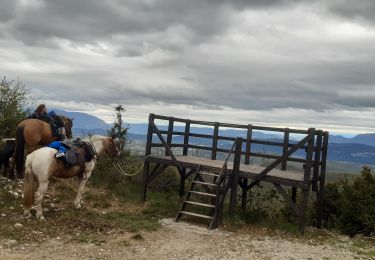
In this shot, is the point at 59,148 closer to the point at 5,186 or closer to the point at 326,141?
the point at 5,186

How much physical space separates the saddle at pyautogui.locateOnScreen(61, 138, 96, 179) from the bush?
27.3 ft

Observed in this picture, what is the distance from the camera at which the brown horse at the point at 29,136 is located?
12.3 m

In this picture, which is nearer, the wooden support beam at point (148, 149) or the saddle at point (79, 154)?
the saddle at point (79, 154)

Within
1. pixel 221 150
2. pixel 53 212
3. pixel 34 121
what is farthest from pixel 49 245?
pixel 221 150

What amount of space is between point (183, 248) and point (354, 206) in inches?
291

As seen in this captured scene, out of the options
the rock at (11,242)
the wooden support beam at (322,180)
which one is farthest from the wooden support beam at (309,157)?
the rock at (11,242)

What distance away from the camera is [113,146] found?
42.4 feet

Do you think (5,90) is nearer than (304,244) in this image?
No

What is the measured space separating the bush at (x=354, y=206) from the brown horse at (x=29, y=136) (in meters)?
9.84

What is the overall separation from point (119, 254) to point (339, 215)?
8.82 metres

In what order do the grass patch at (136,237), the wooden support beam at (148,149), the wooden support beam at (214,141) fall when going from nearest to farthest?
the grass patch at (136,237) < the wooden support beam at (214,141) < the wooden support beam at (148,149)

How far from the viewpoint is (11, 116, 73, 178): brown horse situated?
40.4 feet

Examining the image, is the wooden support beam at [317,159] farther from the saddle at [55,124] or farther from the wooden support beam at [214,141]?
the saddle at [55,124]

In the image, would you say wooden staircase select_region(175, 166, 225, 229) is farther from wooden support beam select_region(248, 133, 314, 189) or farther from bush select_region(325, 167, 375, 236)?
bush select_region(325, 167, 375, 236)
